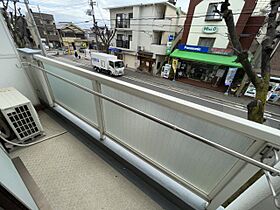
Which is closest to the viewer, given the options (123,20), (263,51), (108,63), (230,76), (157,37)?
(263,51)

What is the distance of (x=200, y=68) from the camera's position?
7102 mm

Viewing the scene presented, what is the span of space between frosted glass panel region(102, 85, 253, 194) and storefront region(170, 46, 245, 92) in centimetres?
674

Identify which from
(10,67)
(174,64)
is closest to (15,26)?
(10,67)

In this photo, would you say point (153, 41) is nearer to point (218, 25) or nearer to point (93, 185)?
point (218, 25)

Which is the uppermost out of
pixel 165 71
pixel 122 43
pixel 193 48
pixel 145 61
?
pixel 193 48

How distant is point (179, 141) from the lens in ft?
2.52

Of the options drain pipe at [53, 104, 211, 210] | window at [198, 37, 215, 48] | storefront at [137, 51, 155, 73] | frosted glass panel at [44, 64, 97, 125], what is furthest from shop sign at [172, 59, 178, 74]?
drain pipe at [53, 104, 211, 210]

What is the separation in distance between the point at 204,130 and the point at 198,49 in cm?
755

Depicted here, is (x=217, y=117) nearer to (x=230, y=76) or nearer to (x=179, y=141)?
(x=179, y=141)

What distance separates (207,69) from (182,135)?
740 centimetres

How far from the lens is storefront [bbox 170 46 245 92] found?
6.05 m

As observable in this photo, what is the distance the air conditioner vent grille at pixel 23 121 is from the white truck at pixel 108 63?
643 centimetres

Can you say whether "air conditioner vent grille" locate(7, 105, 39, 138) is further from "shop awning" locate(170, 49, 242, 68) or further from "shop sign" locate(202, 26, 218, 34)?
"shop sign" locate(202, 26, 218, 34)

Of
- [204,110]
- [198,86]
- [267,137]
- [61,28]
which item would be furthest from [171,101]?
[61,28]
